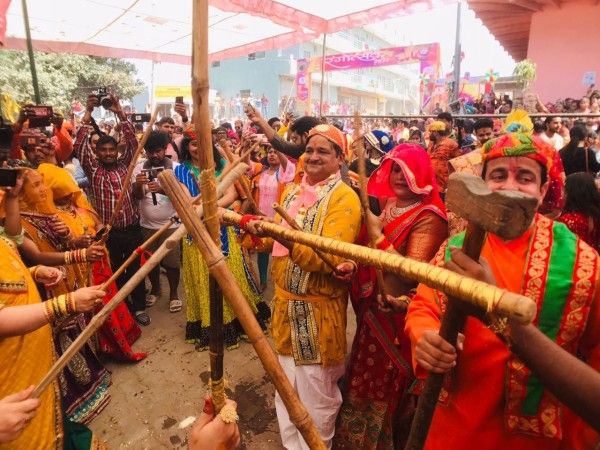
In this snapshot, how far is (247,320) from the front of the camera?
96cm

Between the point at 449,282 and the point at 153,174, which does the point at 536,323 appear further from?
the point at 153,174

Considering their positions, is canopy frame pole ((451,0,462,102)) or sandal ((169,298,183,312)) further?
canopy frame pole ((451,0,462,102))

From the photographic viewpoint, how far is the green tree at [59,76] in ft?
51.5

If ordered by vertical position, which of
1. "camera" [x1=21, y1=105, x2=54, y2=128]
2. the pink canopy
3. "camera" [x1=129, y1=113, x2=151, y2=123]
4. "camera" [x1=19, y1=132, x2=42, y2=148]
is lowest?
"camera" [x1=19, y1=132, x2=42, y2=148]

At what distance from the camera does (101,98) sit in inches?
147

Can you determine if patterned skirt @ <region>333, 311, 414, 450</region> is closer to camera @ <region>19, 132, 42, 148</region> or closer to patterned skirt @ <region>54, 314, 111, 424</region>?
patterned skirt @ <region>54, 314, 111, 424</region>

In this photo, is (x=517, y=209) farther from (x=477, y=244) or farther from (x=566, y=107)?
(x=566, y=107)

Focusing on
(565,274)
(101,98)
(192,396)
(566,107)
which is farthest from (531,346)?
(566,107)

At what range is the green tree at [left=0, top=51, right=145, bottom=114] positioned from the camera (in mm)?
15688

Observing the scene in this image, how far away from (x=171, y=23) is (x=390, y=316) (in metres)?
6.15

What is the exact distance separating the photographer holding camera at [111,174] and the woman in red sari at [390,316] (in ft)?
8.95

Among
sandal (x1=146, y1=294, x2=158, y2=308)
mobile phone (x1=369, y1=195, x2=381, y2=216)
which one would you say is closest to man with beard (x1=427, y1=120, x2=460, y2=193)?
mobile phone (x1=369, y1=195, x2=381, y2=216)

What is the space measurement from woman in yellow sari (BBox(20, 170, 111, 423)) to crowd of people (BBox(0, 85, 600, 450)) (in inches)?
0.5

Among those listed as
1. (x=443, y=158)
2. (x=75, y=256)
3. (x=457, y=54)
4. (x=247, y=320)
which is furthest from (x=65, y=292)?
(x=457, y=54)
